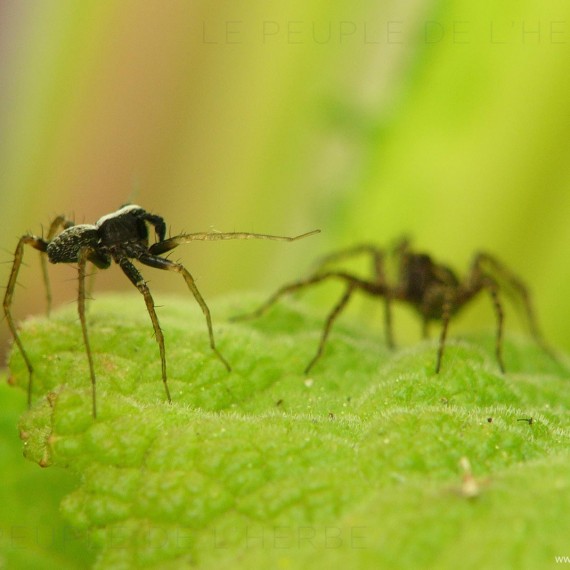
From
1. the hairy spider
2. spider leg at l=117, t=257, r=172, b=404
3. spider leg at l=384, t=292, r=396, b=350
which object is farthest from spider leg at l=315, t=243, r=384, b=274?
spider leg at l=117, t=257, r=172, b=404

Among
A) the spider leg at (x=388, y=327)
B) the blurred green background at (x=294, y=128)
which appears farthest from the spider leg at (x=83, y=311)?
the blurred green background at (x=294, y=128)

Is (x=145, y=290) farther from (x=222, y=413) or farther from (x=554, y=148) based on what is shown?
(x=554, y=148)

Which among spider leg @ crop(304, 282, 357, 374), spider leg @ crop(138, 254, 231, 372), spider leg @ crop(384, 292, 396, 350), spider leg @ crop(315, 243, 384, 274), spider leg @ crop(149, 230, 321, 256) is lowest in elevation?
spider leg @ crop(384, 292, 396, 350)

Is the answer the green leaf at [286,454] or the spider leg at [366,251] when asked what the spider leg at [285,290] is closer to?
the spider leg at [366,251]

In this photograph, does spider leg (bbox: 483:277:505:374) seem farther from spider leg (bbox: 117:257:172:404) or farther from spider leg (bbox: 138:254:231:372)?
spider leg (bbox: 117:257:172:404)

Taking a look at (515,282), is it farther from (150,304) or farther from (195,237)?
(150,304)

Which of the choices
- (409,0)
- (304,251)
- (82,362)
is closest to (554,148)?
(409,0)
